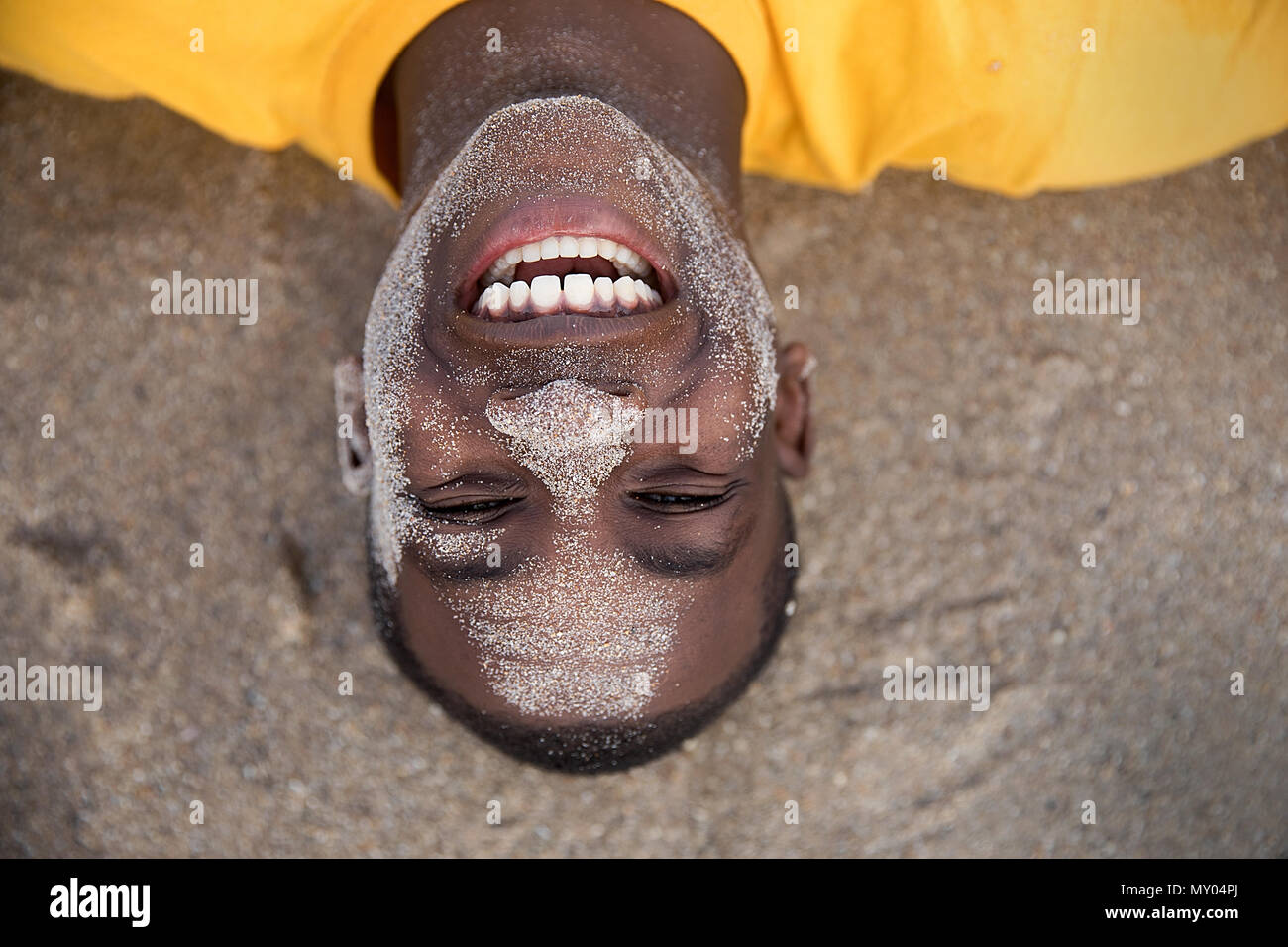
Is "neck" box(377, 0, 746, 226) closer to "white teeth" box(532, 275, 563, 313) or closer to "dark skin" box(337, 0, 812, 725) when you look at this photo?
"dark skin" box(337, 0, 812, 725)

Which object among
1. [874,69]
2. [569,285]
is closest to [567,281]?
[569,285]

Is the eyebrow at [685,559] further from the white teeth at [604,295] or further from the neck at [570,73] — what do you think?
the neck at [570,73]

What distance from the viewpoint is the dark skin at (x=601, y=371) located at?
117 centimetres

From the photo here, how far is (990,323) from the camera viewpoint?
1.94 meters

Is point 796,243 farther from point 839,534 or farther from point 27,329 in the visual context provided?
point 27,329

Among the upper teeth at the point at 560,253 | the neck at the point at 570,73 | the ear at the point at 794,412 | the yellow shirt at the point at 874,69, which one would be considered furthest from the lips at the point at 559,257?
the yellow shirt at the point at 874,69

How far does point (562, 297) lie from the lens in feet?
3.93

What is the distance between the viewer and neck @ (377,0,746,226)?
1.37 meters

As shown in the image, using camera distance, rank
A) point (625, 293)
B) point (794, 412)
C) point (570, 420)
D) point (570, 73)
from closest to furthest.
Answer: point (570, 420), point (625, 293), point (570, 73), point (794, 412)

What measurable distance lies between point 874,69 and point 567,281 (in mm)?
696

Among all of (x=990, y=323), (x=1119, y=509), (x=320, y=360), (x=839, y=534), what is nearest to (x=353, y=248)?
(x=320, y=360)

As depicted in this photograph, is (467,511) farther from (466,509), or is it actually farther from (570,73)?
(570,73)

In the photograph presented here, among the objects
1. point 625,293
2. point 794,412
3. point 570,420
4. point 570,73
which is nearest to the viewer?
point 570,420
